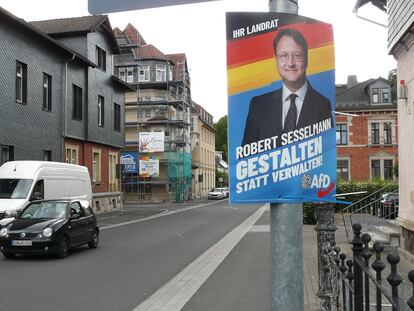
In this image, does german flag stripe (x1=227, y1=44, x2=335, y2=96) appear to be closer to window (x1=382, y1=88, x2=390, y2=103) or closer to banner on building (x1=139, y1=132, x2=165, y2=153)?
banner on building (x1=139, y1=132, x2=165, y2=153)

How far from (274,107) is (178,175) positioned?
57222 mm

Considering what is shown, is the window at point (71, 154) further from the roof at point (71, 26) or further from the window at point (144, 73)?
the window at point (144, 73)

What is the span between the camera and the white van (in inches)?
711

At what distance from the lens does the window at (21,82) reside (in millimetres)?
26297

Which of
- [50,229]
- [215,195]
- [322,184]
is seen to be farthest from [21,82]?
[215,195]

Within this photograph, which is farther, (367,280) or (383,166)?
(383,166)

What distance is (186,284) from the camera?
971 centimetres

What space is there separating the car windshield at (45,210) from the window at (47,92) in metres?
15.3

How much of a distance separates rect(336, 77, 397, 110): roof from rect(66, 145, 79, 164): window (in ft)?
96.3

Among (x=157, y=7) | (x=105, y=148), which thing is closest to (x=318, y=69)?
(x=157, y=7)

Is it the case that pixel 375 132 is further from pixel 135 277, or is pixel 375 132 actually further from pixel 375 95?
pixel 135 277

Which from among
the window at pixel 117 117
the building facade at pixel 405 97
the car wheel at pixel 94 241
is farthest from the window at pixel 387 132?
the car wheel at pixel 94 241

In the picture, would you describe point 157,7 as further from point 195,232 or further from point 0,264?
point 195,232

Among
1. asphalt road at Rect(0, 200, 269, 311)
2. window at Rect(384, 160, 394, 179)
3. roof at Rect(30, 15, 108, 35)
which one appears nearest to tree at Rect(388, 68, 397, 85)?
window at Rect(384, 160, 394, 179)
